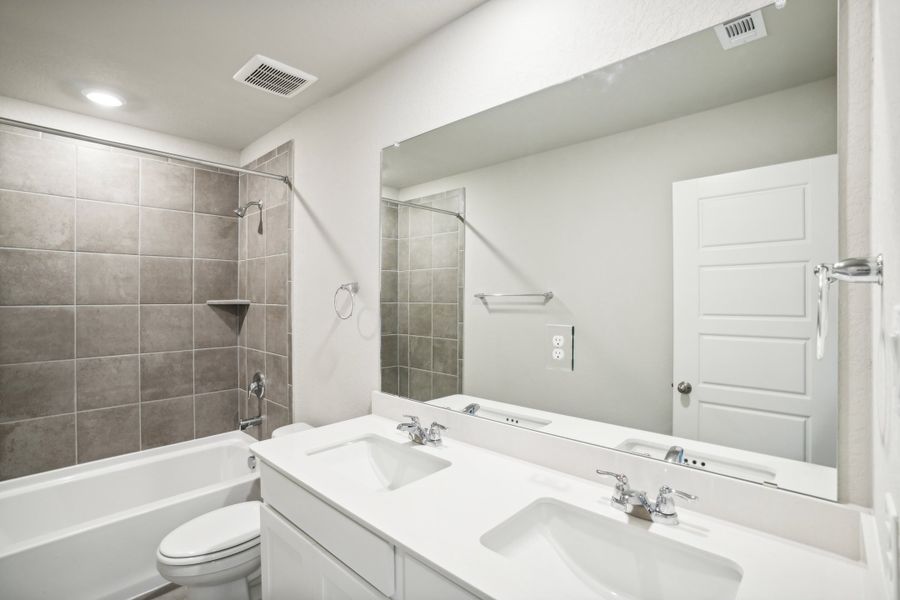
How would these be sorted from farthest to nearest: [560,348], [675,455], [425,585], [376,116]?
[376,116]
[560,348]
[675,455]
[425,585]

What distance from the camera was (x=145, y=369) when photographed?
2625 mm

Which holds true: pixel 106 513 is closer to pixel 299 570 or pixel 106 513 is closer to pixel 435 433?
pixel 299 570

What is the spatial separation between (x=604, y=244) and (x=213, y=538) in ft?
6.17

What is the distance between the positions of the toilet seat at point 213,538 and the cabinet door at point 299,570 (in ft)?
0.61

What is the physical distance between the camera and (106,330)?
2.49m

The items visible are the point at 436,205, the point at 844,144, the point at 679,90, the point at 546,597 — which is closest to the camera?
the point at 546,597

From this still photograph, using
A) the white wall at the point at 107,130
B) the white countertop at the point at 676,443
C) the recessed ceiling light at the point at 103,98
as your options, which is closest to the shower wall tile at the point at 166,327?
the white wall at the point at 107,130

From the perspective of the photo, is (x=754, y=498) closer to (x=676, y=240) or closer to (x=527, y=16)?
(x=676, y=240)

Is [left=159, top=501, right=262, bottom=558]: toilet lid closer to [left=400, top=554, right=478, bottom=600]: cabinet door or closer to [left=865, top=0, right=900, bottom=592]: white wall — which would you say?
[left=400, top=554, right=478, bottom=600]: cabinet door

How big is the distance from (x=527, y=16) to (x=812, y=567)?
1582mm

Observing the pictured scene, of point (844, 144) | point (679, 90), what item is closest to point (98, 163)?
point (679, 90)

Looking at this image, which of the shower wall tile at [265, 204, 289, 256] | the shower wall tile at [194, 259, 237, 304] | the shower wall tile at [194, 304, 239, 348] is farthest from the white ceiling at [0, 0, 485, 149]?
the shower wall tile at [194, 304, 239, 348]

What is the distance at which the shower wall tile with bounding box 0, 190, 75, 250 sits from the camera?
2215 mm

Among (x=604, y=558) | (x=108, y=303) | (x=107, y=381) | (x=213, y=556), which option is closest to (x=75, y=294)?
(x=108, y=303)
